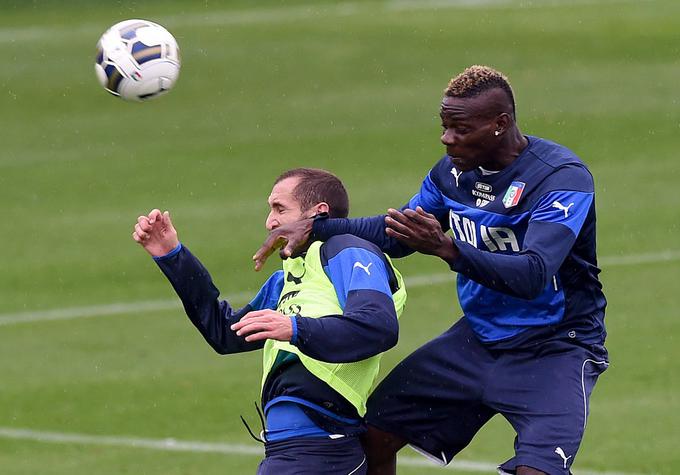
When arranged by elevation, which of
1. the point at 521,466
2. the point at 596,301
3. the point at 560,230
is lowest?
the point at 521,466

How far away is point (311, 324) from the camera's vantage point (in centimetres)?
674

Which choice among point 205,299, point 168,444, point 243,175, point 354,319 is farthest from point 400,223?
point 243,175

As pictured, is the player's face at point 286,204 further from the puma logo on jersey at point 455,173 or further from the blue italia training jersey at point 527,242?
the puma logo on jersey at point 455,173

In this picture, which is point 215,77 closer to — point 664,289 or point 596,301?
point 664,289

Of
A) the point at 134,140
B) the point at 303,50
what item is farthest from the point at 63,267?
the point at 303,50

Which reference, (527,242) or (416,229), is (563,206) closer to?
(527,242)

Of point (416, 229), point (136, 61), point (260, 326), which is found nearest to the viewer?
Result: point (260, 326)

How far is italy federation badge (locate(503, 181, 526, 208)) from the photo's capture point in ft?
24.9

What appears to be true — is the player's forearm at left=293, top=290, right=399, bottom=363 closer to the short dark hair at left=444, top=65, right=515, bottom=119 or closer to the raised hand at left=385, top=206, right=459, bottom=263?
the raised hand at left=385, top=206, right=459, bottom=263

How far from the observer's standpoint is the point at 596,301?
787 centimetres

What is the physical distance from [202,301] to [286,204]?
25.7 inches

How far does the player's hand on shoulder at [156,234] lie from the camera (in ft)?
24.6

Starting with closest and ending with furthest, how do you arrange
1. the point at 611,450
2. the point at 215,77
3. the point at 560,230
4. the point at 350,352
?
the point at 350,352
the point at 560,230
the point at 611,450
the point at 215,77

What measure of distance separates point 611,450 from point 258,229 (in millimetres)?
6164
